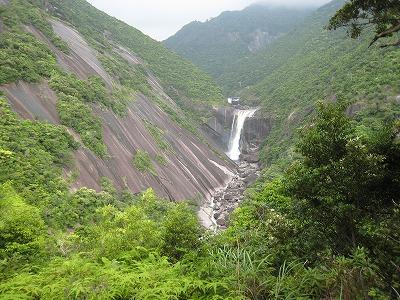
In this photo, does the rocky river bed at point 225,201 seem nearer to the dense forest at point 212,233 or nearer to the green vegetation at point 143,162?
the green vegetation at point 143,162

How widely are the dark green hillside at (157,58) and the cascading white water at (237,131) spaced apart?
Result: 597 cm

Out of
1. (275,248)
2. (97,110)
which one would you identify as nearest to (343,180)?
(275,248)

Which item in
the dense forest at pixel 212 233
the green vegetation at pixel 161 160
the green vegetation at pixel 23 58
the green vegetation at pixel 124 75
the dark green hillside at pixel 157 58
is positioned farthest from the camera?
the dark green hillside at pixel 157 58

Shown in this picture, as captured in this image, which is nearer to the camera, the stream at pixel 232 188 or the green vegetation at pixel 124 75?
the stream at pixel 232 188

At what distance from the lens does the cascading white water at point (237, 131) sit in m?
59.1

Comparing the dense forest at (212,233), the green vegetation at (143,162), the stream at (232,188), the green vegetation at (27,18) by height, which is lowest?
the stream at (232,188)

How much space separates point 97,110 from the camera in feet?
96.1

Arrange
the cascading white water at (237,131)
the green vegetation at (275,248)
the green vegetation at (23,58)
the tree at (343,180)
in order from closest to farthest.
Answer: the green vegetation at (275,248) < the tree at (343,180) < the green vegetation at (23,58) < the cascading white water at (237,131)

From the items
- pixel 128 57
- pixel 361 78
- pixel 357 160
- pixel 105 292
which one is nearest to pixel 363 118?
pixel 361 78

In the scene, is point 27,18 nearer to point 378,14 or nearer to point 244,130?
point 378,14

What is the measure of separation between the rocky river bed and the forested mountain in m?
68.2

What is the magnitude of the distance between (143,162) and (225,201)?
31.7 ft

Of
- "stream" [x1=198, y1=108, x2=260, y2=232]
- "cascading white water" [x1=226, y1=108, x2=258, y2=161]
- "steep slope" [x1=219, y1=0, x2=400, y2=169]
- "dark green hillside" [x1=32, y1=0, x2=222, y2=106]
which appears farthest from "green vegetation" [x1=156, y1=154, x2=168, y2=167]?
"dark green hillside" [x1=32, y1=0, x2=222, y2=106]

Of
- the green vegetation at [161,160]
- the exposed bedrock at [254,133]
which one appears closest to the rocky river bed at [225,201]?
the green vegetation at [161,160]
